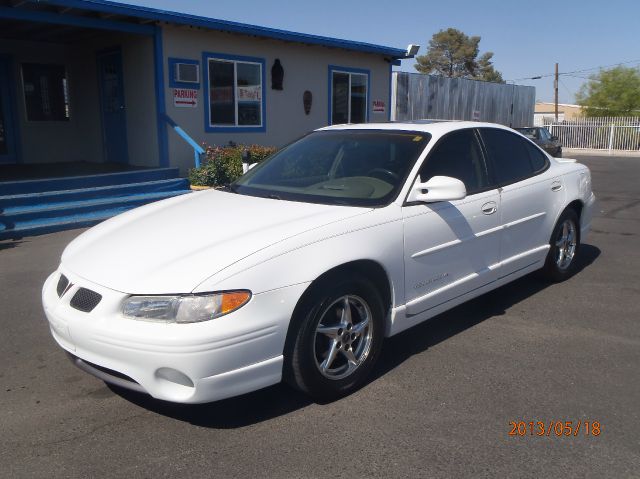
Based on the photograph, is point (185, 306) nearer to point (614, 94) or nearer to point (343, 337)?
point (343, 337)

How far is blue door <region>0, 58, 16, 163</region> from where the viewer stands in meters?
11.3

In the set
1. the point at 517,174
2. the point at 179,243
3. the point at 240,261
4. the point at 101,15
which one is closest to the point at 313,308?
the point at 240,261

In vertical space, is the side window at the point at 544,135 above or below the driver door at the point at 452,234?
above

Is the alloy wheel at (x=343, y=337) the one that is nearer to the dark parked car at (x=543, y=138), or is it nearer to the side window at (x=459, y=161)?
the side window at (x=459, y=161)

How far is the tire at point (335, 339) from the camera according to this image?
309cm

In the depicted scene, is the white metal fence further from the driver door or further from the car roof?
the driver door

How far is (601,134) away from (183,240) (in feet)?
107

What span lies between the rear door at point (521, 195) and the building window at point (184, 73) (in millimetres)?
7812

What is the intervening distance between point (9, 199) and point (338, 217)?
695 centimetres

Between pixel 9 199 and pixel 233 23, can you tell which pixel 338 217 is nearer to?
pixel 9 199

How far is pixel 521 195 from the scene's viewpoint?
4.71m

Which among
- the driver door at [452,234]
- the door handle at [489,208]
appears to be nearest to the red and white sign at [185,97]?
the driver door at [452,234]

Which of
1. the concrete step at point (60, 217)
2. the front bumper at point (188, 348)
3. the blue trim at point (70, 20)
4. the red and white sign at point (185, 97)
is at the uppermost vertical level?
the blue trim at point (70, 20)

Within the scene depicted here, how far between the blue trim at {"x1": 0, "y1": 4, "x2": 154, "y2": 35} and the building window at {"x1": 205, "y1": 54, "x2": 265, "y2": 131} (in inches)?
66.3
